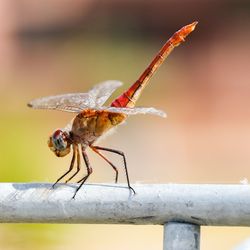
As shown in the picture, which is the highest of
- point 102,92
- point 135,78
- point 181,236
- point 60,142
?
point 135,78

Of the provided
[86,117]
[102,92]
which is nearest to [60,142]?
[86,117]

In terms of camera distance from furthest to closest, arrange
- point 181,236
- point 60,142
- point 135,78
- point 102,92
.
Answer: point 135,78, point 102,92, point 60,142, point 181,236

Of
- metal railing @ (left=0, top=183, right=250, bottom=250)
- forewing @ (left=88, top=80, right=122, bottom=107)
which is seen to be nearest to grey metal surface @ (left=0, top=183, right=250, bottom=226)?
metal railing @ (left=0, top=183, right=250, bottom=250)

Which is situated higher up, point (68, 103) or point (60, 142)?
point (68, 103)

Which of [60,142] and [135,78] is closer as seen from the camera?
[60,142]

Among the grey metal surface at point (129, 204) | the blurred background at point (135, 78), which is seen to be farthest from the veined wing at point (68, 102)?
the blurred background at point (135, 78)

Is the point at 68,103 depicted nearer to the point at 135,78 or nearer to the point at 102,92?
the point at 102,92

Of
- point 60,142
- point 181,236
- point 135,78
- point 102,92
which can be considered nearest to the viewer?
point 181,236
